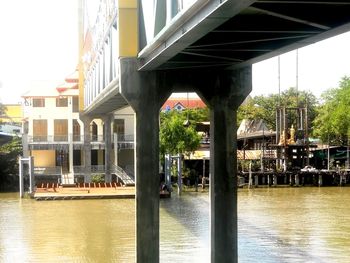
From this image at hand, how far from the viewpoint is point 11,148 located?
196 feet

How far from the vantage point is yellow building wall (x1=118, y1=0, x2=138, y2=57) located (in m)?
16.7

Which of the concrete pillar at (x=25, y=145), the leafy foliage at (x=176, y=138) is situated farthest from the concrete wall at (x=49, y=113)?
the leafy foliage at (x=176, y=138)

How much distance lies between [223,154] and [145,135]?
7.24 ft

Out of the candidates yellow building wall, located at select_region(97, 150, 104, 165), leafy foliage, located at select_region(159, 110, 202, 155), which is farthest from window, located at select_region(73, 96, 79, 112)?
leafy foliage, located at select_region(159, 110, 202, 155)

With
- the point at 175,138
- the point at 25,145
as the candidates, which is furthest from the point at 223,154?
the point at 175,138

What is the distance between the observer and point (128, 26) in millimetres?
16734

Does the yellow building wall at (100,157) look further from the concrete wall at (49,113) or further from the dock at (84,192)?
the dock at (84,192)

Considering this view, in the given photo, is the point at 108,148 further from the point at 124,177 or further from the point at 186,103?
the point at 186,103

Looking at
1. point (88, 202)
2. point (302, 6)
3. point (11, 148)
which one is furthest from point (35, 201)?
point (302, 6)

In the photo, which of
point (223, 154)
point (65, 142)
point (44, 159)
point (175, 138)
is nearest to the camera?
point (223, 154)

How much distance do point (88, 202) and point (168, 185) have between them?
7044mm

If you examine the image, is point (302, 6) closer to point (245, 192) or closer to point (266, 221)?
point (266, 221)

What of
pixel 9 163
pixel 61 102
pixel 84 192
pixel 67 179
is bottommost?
→ pixel 84 192

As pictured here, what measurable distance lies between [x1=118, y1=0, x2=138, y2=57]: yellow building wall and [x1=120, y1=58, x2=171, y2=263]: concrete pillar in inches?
13.7
